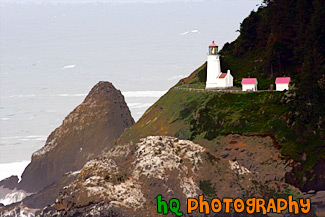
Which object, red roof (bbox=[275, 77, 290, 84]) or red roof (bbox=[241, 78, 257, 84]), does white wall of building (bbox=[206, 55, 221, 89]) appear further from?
red roof (bbox=[275, 77, 290, 84])

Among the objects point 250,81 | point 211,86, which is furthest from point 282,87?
point 211,86

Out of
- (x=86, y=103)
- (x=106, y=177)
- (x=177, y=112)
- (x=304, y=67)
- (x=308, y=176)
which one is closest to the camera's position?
(x=106, y=177)

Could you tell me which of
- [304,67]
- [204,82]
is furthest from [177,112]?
[304,67]

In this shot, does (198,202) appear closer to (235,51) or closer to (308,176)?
(308,176)

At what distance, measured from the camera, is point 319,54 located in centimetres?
12138

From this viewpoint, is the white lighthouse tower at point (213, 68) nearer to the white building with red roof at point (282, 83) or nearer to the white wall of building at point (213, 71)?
the white wall of building at point (213, 71)

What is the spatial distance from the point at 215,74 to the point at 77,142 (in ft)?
91.4

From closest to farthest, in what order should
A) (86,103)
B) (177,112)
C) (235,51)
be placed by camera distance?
(177,112) < (235,51) < (86,103)

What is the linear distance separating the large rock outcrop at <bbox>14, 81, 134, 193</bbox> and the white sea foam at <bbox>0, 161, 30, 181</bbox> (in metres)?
7.65

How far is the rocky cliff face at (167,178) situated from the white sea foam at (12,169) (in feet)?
161

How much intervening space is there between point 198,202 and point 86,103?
52289 mm

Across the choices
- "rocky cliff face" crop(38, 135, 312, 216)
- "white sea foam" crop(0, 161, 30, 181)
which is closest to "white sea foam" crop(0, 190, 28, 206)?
"white sea foam" crop(0, 161, 30, 181)

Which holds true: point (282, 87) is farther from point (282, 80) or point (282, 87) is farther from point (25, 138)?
point (25, 138)

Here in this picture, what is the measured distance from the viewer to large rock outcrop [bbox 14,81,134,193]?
148 meters
